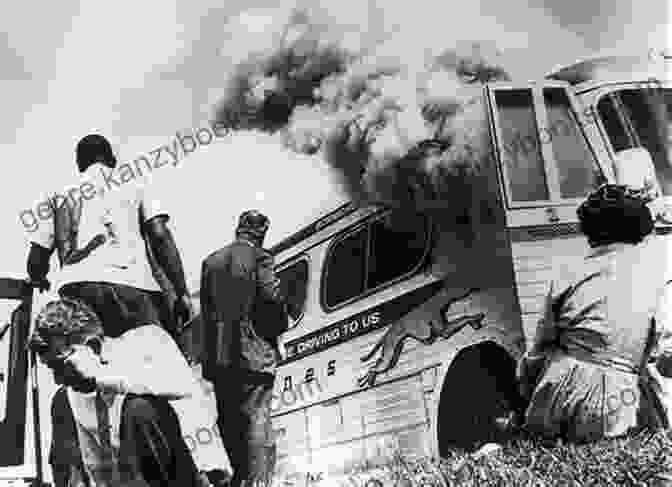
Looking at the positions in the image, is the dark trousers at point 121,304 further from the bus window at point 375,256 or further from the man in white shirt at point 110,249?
the bus window at point 375,256

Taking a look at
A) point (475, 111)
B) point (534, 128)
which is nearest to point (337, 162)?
point (475, 111)

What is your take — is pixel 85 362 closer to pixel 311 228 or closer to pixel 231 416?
pixel 231 416

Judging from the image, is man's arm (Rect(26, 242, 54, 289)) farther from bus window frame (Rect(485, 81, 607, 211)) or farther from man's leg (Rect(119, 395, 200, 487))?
bus window frame (Rect(485, 81, 607, 211))

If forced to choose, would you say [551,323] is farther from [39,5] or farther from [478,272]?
[39,5]

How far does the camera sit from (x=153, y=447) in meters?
2.87

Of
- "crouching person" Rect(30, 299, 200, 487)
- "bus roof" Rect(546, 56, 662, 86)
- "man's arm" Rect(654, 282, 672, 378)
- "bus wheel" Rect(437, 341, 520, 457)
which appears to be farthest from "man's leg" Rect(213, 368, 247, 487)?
"bus roof" Rect(546, 56, 662, 86)

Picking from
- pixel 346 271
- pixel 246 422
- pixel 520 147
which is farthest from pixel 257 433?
pixel 520 147

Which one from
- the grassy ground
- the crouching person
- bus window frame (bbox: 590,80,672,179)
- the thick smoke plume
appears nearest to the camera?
the grassy ground

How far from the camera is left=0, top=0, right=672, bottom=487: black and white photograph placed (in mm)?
2857

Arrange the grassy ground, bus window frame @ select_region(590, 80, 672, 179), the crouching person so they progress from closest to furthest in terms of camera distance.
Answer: the grassy ground < the crouching person < bus window frame @ select_region(590, 80, 672, 179)

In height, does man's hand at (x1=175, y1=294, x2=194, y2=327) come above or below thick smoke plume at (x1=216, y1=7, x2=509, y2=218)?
below

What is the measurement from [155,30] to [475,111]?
4.30ft

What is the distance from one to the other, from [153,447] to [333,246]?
39.1 inches

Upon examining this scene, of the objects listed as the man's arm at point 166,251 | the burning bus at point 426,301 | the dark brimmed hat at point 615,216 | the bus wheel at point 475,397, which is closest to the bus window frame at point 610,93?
the burning bus at point 426,301
